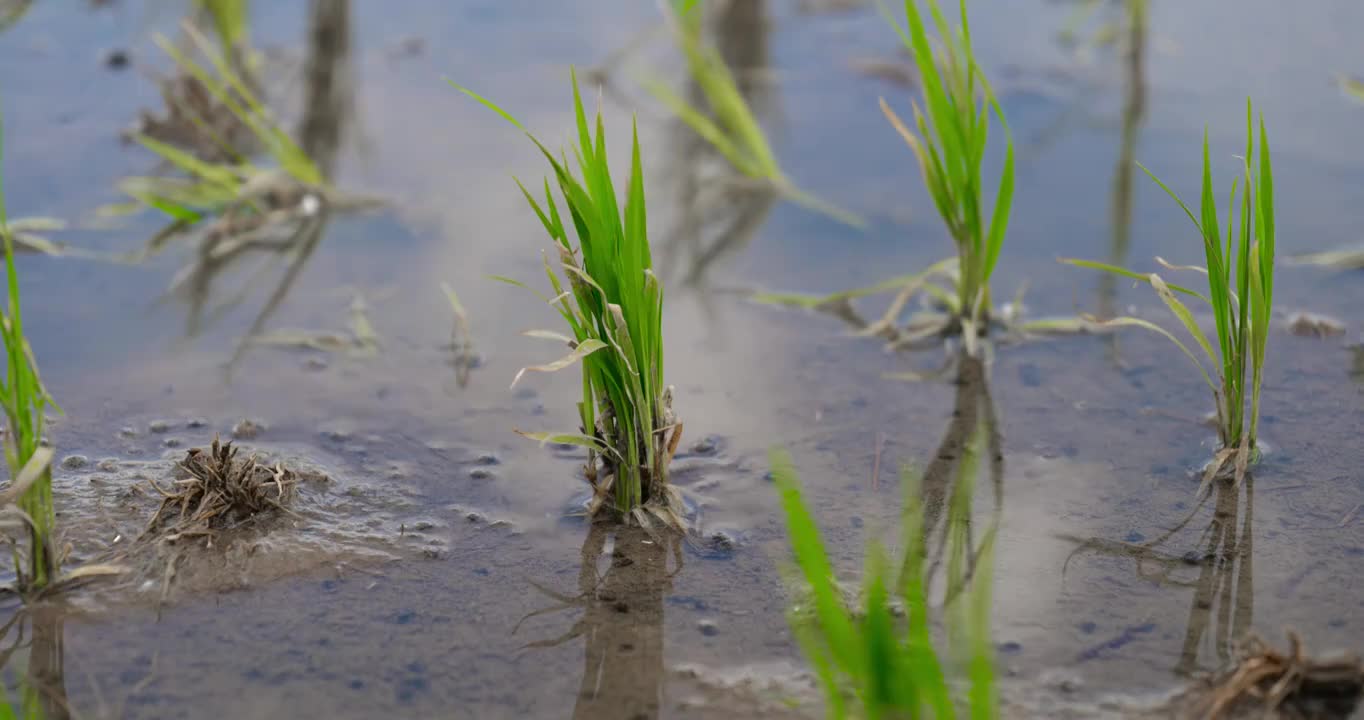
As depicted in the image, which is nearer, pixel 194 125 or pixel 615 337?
pixel 615 337

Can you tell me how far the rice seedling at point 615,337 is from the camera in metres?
1.97

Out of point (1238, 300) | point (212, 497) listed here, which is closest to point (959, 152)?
point (1238, 300)

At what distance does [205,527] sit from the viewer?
209cm

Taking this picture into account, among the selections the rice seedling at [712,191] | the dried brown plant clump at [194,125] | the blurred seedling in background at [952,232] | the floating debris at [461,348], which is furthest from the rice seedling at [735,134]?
the dried brown plant clump at [194,125]

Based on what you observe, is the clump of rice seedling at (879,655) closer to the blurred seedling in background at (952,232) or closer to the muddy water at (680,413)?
the muddy water at (680,413)

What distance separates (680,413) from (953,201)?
713mm

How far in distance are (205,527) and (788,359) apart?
1.28 metres

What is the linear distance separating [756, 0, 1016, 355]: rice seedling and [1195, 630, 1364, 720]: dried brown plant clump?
3.46ft

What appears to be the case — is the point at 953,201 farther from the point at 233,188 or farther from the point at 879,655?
the point at 233,188

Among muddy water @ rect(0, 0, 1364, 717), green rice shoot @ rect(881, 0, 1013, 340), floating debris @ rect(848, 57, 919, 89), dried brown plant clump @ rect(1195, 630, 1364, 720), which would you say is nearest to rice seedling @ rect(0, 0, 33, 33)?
muddy water @ rect(0, 0, 1364, 717)

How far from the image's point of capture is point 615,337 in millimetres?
2039

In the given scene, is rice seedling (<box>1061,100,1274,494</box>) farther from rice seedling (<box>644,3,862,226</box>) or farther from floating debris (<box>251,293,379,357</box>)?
floating debris (<box>251,293,379,357</box>)

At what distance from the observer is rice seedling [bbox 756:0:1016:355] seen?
2.49 meters

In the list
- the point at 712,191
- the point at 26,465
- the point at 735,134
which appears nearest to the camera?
the point at 26,465
